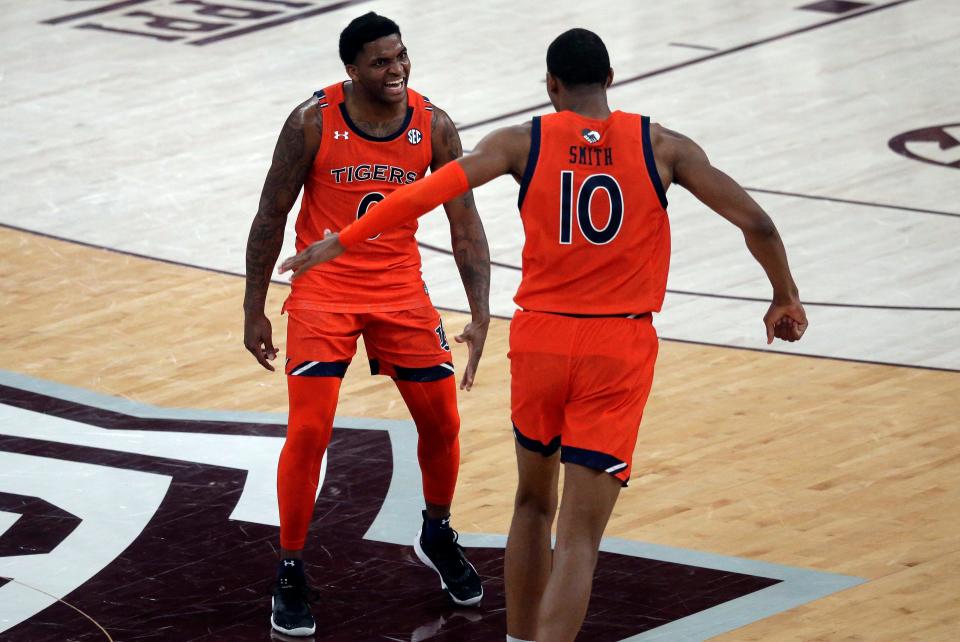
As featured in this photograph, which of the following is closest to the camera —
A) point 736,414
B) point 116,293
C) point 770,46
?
point 736,414

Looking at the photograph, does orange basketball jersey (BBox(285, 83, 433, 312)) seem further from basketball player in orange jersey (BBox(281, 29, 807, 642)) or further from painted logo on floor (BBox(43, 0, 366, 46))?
painted logo on floor (BBox(43, 0, 366, 46))

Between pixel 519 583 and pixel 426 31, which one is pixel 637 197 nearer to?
pixel 519 583

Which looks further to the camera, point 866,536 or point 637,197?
point 866,536

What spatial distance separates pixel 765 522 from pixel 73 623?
2526 millimetres

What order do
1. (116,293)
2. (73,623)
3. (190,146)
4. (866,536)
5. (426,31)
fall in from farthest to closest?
(426,31) < (190,146) < (116,293) < (866,536) < (73,623)

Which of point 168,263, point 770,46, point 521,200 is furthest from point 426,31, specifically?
point 521,200

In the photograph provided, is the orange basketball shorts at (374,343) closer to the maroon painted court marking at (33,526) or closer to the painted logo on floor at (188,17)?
the maroon painted court marking at (33,526)

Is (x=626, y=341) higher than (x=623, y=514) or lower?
higher

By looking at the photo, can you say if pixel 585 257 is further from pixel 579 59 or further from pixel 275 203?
pixel 275 203

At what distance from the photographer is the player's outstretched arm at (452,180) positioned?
15.8 ft

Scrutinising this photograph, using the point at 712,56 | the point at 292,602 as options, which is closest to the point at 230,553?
the point at 292,602

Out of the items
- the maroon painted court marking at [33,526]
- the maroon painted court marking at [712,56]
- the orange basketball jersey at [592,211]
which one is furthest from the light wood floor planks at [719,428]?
the maroon painted court marking at [712,56]

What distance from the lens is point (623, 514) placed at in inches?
268

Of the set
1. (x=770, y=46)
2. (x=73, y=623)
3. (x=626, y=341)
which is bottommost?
(x=770, y=46)
